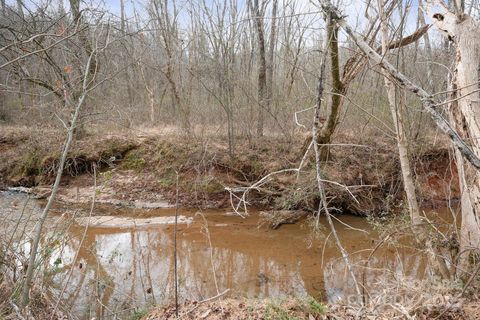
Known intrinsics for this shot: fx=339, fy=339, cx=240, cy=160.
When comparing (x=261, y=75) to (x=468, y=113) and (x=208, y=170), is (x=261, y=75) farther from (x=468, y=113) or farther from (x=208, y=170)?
(x=468, y=113)

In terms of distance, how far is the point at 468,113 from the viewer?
12.0ft

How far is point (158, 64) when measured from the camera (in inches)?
398

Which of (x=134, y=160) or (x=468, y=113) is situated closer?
(x=468, y=113)

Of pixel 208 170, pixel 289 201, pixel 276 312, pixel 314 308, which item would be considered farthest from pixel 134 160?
pixel 314 308

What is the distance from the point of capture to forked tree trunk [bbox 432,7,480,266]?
11.8ft

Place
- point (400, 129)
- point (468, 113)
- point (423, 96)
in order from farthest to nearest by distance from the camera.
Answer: point (400, 129), point (468, 113), point (423, 96)

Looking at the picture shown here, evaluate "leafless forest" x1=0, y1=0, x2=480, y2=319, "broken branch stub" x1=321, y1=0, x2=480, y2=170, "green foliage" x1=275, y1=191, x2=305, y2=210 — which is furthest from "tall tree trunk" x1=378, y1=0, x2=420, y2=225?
"green foliage" x1=275, y1=191, x2=305, y2=210

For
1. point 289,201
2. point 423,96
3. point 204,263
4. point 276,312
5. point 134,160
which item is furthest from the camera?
point 134,160

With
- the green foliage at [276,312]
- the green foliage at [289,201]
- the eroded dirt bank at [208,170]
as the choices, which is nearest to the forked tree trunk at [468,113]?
the green foliage at [276,312]

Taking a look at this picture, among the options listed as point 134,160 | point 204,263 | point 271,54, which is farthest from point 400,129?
point 134,160

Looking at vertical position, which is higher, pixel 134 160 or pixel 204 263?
pixel 134 160

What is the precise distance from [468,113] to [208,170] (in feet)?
20.7

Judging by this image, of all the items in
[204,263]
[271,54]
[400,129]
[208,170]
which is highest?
[271,54]

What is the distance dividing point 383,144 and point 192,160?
Result: 4998mm
